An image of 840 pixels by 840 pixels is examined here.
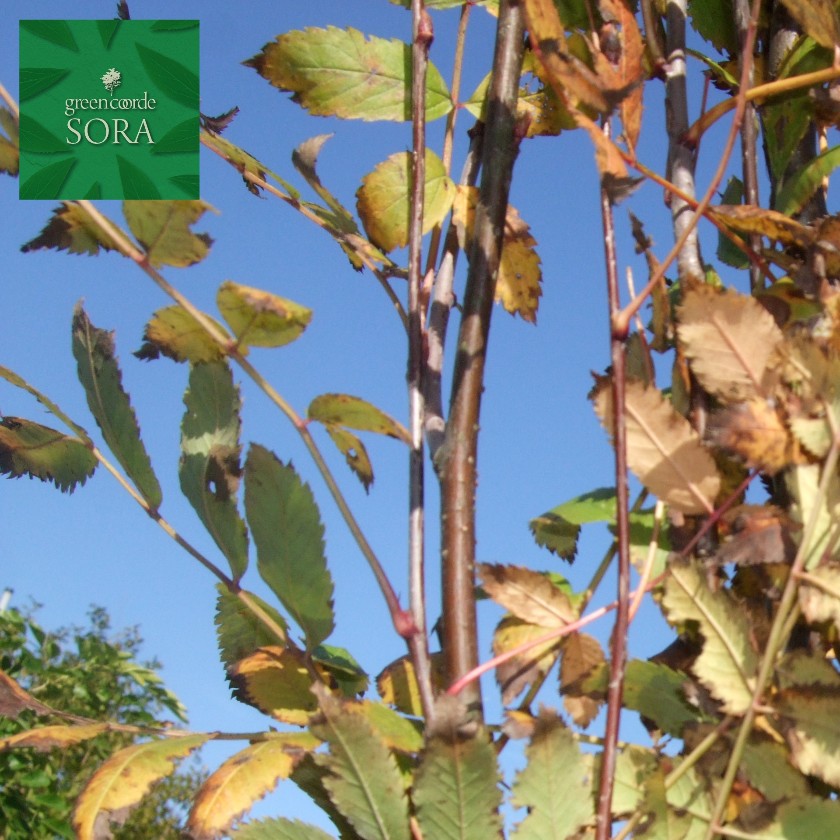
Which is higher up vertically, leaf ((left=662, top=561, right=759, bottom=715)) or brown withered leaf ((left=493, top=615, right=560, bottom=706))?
leaf ((left=662, top=561, right=759, bottom=715))

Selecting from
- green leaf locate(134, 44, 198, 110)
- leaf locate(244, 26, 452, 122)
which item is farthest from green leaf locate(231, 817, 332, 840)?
green leaf locate(134, 44, 198, 110)

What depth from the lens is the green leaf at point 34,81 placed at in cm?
107

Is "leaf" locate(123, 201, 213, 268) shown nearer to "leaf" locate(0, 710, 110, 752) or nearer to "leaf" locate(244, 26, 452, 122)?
"leaf" locate(244, 26, 452, 122)

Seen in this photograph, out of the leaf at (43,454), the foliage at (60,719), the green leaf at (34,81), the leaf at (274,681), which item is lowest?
the foliage at (60,719)

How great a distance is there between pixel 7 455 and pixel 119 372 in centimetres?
10

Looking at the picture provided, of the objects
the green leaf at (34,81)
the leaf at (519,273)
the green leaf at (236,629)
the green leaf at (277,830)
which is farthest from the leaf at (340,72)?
the green leaf at (34,81)

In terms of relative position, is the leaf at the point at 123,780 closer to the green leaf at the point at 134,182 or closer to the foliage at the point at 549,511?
the foliage at the point at 549,511

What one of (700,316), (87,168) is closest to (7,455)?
(87,168)

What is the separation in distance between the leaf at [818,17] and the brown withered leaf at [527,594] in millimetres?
351

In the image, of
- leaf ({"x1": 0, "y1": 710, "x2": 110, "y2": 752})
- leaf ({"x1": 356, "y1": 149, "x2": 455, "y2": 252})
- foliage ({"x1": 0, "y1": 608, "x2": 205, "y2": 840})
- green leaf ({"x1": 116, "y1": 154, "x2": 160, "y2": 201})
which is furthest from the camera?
foliage ({"x1": 0, "y1": 608, "x2": 205, "y2": 840})

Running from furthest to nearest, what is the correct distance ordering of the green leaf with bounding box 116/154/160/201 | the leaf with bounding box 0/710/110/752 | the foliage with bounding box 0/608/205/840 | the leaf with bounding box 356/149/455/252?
the foliage with bounding box 0/608/205/840, the green leaf with bounding box 116/154/160/201, the leaf with bounding box 356/149/455/252, the leaf with bounding box 0/710/110/752

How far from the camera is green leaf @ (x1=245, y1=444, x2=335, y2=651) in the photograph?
20.0 inches

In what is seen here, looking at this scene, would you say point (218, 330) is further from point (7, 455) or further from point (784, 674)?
point (784, 674)

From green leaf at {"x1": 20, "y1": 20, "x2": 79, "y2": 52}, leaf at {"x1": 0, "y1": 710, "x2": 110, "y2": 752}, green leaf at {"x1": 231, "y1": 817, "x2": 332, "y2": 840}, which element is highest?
green leaf at {"x1": 20, "y1": 20, "x2": 79, "y2": 52}
